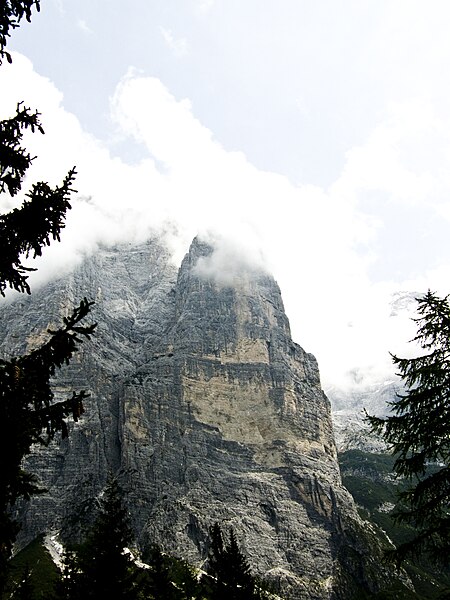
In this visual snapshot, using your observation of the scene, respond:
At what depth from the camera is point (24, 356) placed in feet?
24.5

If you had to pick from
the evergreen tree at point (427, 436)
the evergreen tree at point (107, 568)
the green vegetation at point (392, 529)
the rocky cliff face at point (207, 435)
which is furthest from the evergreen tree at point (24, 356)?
the rocky cliff face at point (207, 435)

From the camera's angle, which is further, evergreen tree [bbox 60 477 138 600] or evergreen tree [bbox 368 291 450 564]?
evergreen tree [bbox 60 477 138 600]

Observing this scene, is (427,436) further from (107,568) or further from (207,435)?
(207,435)

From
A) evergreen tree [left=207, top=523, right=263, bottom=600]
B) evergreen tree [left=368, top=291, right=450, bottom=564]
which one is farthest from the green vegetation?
evergreen tree [left=368, top=291, right=450, bottom=564]

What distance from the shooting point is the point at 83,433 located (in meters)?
A: 138

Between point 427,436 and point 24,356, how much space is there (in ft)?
28.1

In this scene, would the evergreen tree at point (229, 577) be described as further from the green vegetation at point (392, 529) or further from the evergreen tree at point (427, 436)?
the green vegetation at point (392, 529)

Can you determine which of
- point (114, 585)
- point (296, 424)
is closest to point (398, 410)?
point (114, 585)

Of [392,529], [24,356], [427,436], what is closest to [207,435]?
[392,529]

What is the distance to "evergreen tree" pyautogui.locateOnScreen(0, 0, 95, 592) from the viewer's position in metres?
6.90

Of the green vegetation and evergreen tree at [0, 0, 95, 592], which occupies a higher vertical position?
the green vegetation

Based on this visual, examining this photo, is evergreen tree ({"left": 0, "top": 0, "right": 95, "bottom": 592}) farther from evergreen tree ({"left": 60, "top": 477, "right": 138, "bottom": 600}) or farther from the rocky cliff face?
the rocky cliff face

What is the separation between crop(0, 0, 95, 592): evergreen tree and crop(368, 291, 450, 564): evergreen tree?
752 cm

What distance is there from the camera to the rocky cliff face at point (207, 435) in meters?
116
